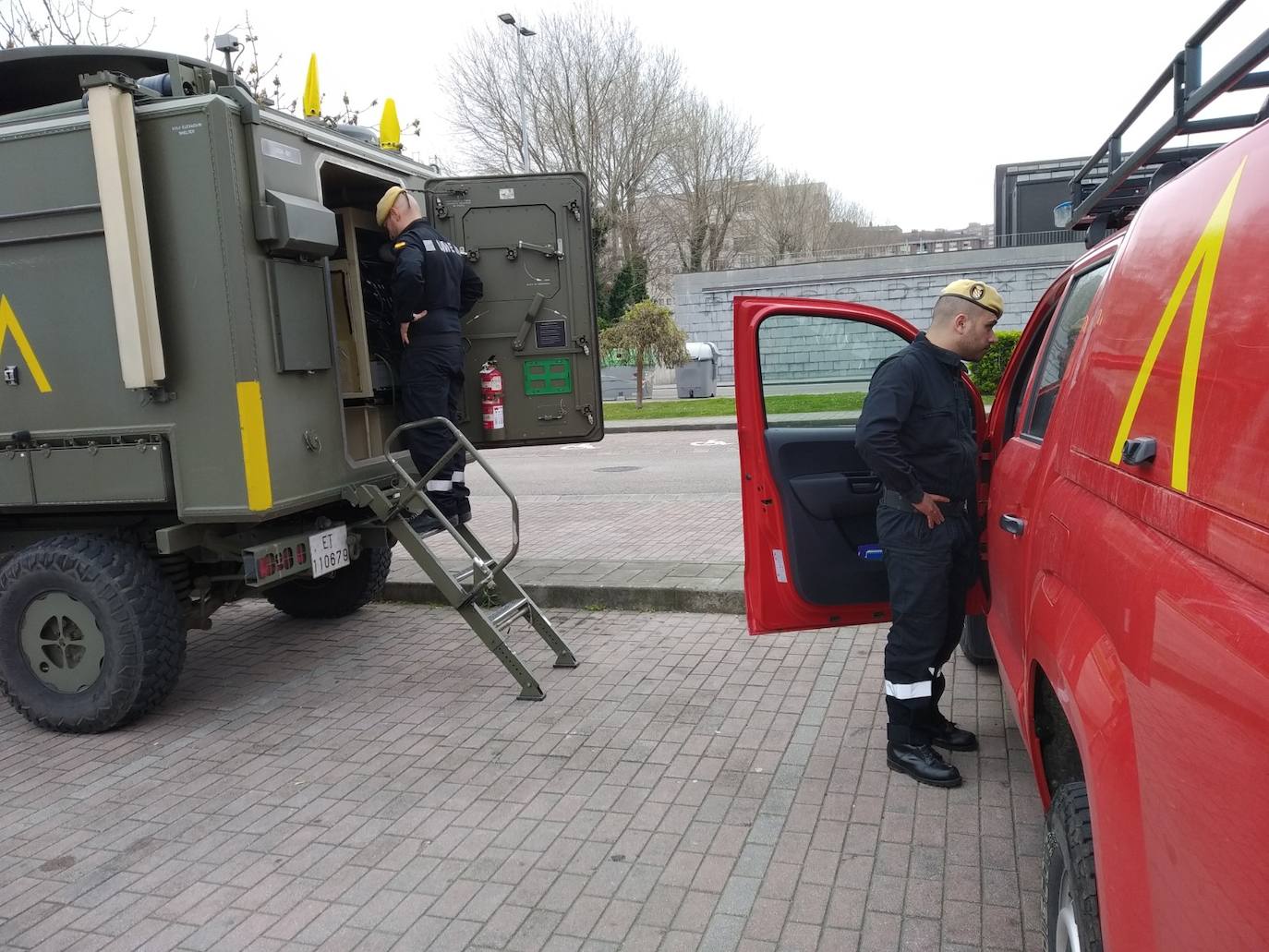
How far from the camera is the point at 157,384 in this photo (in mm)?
4164

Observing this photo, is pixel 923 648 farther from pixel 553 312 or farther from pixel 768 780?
pixel 553 312

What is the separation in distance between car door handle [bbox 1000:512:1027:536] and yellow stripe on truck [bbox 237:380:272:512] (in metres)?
2.95

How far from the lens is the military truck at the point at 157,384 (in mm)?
4086

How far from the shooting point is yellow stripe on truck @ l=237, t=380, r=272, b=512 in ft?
13.6

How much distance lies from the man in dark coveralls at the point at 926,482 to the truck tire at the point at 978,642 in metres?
1.07

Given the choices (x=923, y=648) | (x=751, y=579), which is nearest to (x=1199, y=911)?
(x=923, y=648)

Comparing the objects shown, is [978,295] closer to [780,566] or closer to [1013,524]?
[1013,524]

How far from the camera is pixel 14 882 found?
327 cm

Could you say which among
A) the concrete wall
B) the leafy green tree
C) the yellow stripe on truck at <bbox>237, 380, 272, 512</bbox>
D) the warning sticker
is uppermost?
the concrete wall

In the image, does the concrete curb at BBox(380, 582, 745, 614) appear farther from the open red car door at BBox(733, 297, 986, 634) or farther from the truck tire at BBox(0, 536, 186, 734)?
the truck tire at BBox(0, 536, 186, 734)

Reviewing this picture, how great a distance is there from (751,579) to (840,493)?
1.69 feet

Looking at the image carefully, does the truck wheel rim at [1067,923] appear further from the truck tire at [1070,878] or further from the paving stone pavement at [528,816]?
the paving stone pavement at [528,816]

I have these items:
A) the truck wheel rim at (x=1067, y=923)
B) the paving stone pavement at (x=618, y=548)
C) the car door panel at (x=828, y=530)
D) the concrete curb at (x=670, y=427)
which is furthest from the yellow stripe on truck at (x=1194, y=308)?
the concrete curb at (x=670, y=427)

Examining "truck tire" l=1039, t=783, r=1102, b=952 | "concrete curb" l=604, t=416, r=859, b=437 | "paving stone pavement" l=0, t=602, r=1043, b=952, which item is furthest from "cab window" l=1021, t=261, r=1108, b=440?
"concrete curb" l=604, t=416, r=859, b=437
